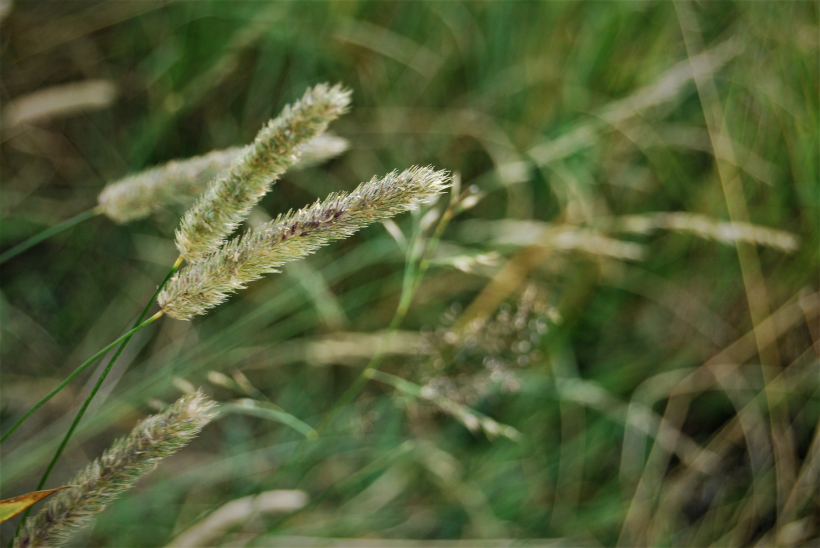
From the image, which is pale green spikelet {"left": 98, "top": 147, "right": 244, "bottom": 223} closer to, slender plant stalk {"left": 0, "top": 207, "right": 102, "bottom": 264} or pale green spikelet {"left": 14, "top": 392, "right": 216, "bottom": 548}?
slender plant stalk {"left": 0, "top": 207, "right": 102, "bottom": 264}

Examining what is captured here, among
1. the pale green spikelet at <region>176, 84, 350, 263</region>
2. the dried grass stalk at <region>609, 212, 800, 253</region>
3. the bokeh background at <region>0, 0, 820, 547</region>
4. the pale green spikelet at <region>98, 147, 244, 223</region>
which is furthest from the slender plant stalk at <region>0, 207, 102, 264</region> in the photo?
the dried grass stalk at <region>609, 212, 800, 253</region>

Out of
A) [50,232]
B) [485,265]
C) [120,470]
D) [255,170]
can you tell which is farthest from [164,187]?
[485,265]

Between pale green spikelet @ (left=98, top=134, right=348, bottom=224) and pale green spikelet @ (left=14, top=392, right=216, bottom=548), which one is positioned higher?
pale green spikelet @ (left=98, top=134, right=348, bottom=224)

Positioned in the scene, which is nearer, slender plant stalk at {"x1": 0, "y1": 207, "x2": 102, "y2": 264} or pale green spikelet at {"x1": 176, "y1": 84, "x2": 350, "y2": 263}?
pale green spikelet at {"x1": 176, "y1": 84, "x2": 350, "y2": 263}

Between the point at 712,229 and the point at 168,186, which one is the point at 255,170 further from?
the point at 712,229

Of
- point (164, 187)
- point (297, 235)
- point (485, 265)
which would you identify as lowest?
point (485, 265)

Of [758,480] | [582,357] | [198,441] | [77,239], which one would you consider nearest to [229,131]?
[77,239]

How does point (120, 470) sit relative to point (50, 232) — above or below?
below
